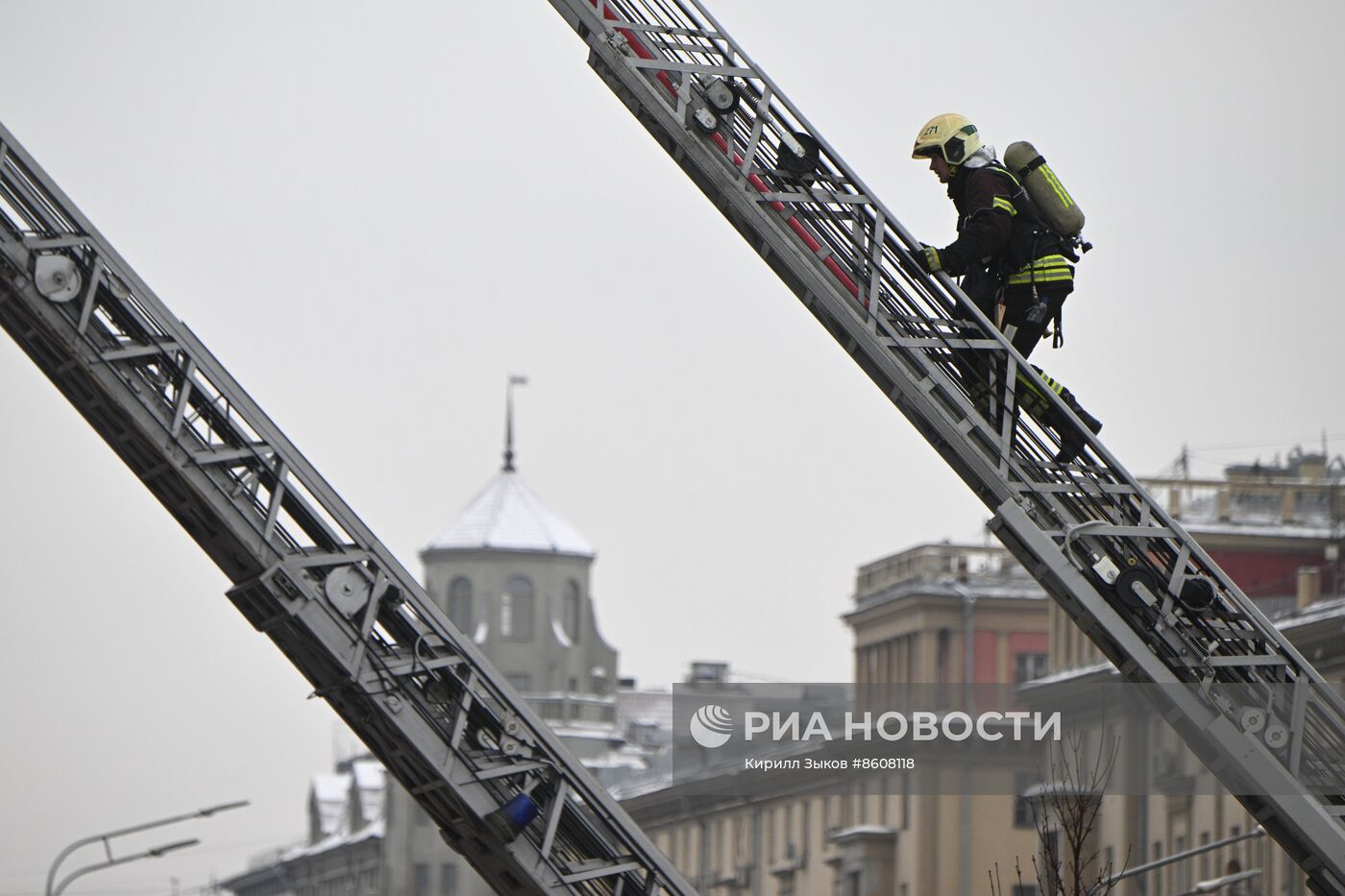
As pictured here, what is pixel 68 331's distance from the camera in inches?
692

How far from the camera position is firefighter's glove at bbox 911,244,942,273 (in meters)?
16.4

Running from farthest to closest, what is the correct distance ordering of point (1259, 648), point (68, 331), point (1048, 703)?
point (1048, 703)
point (68, 331)
point (1259, 648)

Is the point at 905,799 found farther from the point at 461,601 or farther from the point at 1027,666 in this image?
the point at 461,601

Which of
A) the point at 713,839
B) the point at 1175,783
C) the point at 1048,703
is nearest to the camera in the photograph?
the point at 1175,783

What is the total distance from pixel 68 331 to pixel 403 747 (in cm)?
341

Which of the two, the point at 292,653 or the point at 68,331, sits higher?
the point at 68,331

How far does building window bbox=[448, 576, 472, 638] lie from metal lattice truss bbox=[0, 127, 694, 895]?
14240cm

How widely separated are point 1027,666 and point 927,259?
93317mm

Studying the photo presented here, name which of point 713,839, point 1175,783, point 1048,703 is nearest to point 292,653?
point 1175,783

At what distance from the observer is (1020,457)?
53.7 ft

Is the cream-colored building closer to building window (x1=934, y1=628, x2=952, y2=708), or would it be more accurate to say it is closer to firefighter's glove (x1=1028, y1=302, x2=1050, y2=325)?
building window (x1=934, y1=628, x2=952, y2=708)

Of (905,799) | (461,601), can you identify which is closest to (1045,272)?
(905,799)

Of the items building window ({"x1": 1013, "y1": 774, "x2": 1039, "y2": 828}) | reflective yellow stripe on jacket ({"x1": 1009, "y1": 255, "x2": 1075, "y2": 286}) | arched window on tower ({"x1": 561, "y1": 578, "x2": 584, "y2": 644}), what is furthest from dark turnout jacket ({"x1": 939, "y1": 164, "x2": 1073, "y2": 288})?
arched window on tower ({"x1": 561, "y1": 578, "x2": 584, "y2": 644})

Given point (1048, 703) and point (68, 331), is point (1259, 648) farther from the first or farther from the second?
point (1048, 703)
